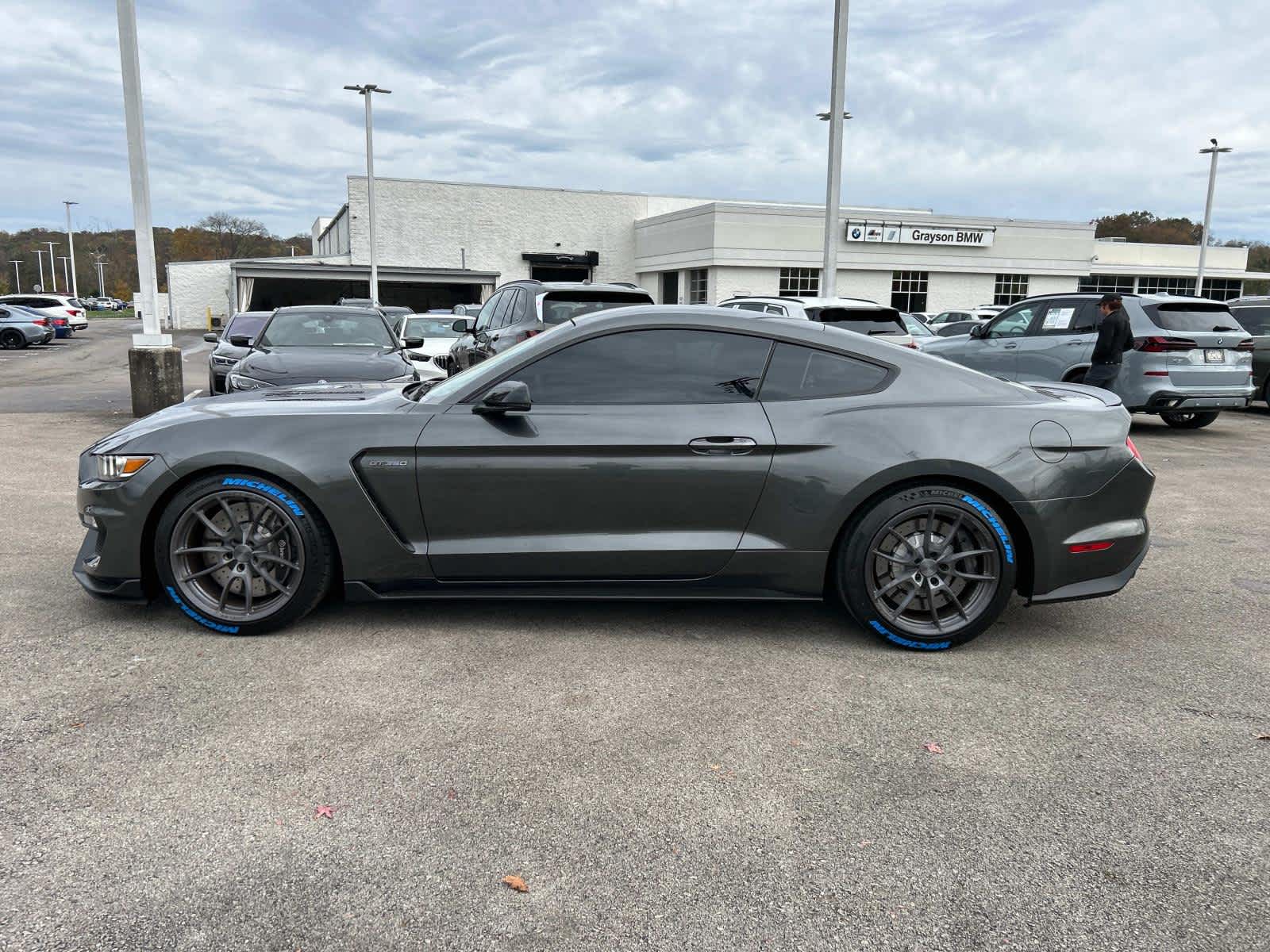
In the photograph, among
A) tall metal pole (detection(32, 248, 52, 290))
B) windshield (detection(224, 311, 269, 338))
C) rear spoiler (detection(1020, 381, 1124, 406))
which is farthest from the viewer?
tall metal pole (detection(32, 248, 52, 290))

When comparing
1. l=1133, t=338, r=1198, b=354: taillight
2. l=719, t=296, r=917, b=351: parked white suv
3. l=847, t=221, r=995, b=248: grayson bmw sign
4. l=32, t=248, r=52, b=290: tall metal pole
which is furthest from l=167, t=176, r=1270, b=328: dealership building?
l=32, t=248, r=52, b=290: tall metal pole

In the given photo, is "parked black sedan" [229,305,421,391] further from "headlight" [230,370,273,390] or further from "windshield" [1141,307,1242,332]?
"windshield" [1141,307,1242,332]

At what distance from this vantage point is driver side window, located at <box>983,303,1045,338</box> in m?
12.3

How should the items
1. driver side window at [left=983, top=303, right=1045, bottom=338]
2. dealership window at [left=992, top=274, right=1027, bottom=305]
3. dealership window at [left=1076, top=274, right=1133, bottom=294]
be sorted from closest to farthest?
1. driver side window at [left=983, top=303, right=1045, bottom=338]
2. dealership window at [left=992, top=274, right=1027, bottom=305]
3. dealership window at [left=1076, top=274, right=1133, bottom=294]

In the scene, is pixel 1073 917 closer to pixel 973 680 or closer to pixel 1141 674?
pixel 973 680

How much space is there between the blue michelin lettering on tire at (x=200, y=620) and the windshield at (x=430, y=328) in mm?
13040

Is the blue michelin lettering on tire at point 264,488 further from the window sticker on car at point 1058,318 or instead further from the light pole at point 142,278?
the window sticker on car at point 1058,318

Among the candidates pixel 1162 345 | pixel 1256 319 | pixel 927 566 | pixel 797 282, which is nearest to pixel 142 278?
pixel 927 566

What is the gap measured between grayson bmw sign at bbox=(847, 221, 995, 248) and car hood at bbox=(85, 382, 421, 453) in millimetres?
36496

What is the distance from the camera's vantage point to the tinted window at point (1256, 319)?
14.2 meters

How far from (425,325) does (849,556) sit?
1447 centimetres

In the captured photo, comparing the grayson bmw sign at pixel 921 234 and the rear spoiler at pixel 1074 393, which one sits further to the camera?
the grayson bmw sign at pixel 921 234

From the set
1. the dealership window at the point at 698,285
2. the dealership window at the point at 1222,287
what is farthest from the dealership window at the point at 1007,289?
the dealership window at the point at 1222,287

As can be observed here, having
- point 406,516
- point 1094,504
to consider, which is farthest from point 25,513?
point 1094,504
